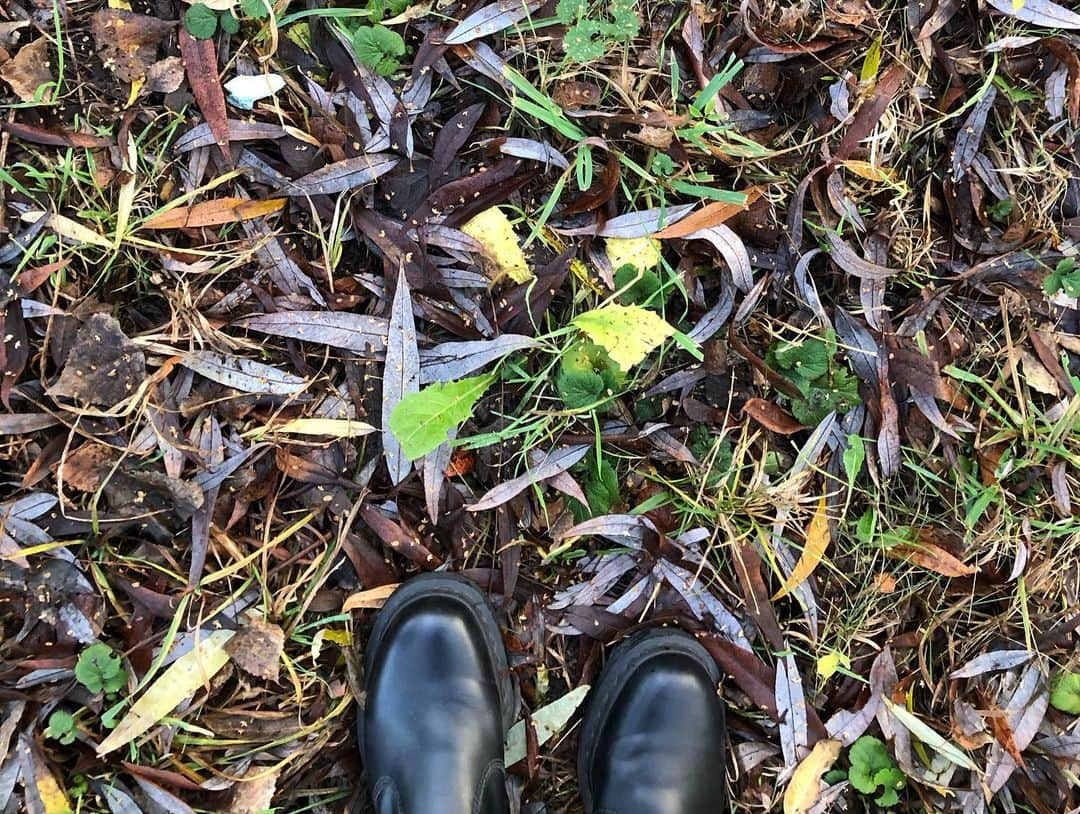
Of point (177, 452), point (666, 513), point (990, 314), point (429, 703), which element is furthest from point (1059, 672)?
point (177, 452)

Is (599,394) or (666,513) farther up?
(599,394)

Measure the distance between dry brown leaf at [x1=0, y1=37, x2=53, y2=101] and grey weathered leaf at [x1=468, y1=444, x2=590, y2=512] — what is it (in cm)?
114

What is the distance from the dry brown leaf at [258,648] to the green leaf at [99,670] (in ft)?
0.65

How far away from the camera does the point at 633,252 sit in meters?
1.46

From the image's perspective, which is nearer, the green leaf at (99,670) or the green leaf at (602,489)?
the green leaf at (99,670)

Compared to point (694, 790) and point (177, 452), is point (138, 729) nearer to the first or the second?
point (177, 452)

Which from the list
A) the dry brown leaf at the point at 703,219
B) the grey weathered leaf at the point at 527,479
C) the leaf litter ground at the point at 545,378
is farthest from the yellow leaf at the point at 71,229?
the dry brown leaf at the point at 703,219

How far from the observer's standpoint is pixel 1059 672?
153 cm

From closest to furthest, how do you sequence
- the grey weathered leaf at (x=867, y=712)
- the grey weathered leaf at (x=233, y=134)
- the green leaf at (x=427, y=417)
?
1. the green leaf at (x=427, y=417)
2. the grey weathered leaf at (x=233, y=134)
3. the grey weathered leaf at (x=867, y=712)

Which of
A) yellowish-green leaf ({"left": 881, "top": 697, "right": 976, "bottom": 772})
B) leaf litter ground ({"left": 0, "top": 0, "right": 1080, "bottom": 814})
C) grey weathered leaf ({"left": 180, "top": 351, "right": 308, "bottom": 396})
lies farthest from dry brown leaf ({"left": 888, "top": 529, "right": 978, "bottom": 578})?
grey weathered leaf ({"left": 180, "top": 351, "right": 308, "bottom": 396})

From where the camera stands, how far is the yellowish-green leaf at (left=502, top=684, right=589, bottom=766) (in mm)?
1489

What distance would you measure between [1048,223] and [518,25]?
1198 mm

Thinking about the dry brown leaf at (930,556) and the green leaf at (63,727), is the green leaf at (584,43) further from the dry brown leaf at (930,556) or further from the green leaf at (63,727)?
the green leaf at (63,727)

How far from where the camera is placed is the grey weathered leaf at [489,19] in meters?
1.42
